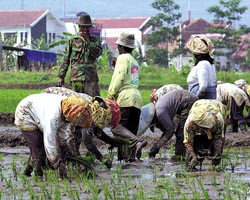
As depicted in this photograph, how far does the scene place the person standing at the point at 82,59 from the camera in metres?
11.1

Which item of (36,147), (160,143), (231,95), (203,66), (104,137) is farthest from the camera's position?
(231,95)

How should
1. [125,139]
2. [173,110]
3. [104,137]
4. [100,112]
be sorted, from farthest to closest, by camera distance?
[173,110] < [125,139] < [104,137] < [100,112]

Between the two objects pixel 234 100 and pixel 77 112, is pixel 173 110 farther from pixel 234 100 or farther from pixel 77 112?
pixel 234 100

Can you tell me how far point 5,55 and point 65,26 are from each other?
98.9 ft

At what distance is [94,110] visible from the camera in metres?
8.76

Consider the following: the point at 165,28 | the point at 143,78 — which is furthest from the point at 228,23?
the point at 143,78

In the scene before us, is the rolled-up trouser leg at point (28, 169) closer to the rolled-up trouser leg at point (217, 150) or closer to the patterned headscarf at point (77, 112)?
the patterned headscarf at point (77, 112)

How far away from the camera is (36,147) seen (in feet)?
28.5

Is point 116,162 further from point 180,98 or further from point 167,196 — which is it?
point 167,196

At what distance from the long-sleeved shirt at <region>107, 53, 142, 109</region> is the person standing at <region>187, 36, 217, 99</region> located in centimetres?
74

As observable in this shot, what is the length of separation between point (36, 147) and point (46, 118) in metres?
0.55

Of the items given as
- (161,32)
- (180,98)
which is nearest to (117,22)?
(161,32)

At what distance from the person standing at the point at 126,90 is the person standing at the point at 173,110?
280mm

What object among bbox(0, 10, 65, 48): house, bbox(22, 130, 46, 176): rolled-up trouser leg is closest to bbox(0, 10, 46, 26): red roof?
bbox(0, 10, 65, 48): house
